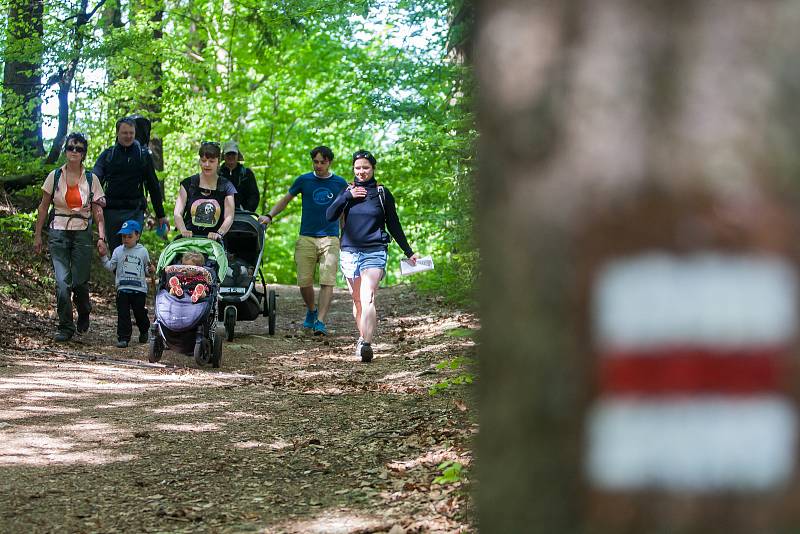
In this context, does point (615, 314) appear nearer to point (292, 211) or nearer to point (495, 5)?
point (495, 5)

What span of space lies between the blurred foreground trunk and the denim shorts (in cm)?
843

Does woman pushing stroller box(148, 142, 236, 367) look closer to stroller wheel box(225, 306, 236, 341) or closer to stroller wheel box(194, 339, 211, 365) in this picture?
stroller wheel box(194, 339, 211, 365)

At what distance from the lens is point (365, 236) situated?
9828mm

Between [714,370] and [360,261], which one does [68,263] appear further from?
[714,370]

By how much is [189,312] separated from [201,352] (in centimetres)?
56

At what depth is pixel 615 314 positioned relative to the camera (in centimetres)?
135

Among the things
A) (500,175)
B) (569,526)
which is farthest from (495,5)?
(569,526)

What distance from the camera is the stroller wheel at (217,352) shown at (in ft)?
30.6

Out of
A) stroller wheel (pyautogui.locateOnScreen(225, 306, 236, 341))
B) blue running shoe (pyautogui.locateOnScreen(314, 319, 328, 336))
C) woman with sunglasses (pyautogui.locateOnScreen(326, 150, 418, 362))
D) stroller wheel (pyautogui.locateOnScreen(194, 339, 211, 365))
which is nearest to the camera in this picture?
stroller wheel (pyautogui.locateOnScreen(194, 339, 211, 365))

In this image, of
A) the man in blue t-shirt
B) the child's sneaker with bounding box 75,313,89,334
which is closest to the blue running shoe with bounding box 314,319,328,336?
the man in blue t-shirt

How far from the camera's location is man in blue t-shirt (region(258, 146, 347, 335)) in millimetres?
11852

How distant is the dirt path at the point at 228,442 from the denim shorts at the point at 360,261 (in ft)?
3.29

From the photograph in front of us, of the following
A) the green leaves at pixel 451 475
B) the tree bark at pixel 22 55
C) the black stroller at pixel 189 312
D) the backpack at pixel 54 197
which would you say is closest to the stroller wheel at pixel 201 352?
the black stroller at pixel 189 312

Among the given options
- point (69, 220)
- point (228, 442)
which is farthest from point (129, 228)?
point (228, 442)
